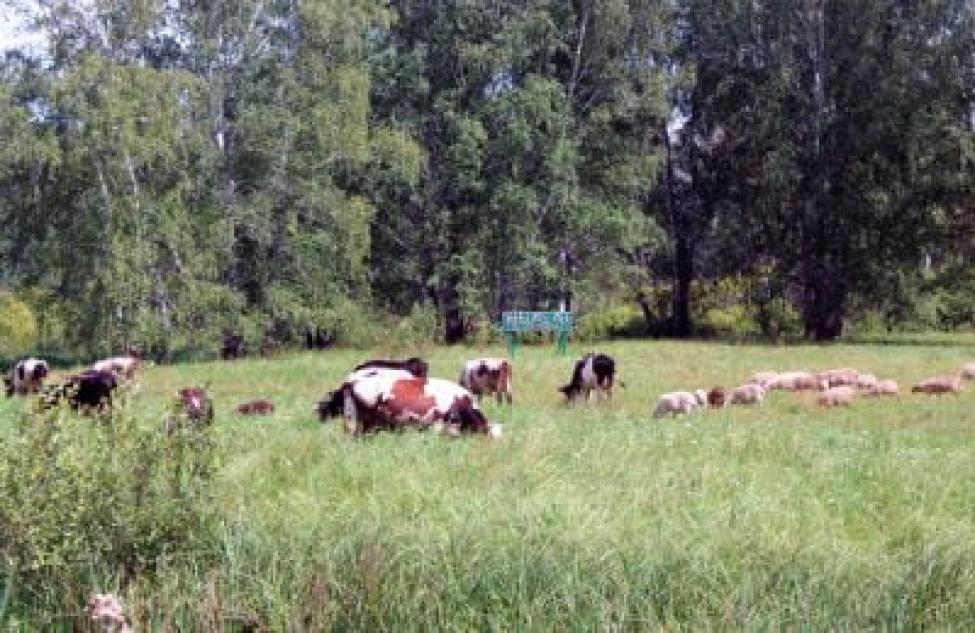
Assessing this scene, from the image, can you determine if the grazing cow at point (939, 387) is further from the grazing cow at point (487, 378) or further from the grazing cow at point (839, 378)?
the grazing cow at point (487, 378)

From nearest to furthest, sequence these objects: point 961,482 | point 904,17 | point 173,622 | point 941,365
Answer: point 173,622
point 961,482
point 941,365
point 904,17

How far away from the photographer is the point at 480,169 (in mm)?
35625

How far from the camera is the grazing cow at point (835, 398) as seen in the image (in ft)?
55.8

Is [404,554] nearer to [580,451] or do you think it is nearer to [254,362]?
[580,451]

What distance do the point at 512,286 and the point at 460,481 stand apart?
28.5 m

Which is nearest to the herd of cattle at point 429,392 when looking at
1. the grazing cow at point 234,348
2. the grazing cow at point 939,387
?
the grazing cow at point 939,387

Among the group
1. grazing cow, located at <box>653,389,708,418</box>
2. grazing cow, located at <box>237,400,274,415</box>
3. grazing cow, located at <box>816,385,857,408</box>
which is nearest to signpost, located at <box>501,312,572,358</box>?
grazing cow, located at <box>816,385,857,408</box>

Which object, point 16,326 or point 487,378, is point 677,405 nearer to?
point 487,378

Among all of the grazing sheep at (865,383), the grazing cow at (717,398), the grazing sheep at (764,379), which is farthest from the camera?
the grazing sheep at (764,379)

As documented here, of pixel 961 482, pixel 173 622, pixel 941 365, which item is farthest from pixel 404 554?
pixel 941 365

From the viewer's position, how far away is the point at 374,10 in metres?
32.7

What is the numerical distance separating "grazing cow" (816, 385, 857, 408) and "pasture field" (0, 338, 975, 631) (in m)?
4.51

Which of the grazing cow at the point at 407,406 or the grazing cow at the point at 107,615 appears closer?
the grazing cow at the point at 107,615

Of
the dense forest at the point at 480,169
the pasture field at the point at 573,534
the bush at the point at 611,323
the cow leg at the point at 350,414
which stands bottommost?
the pasture field at the point at 573,534
